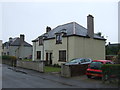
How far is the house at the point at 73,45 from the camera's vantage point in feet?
84.4

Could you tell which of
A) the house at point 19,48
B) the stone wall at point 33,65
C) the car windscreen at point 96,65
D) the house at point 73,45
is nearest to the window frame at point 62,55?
the house at point 73,45

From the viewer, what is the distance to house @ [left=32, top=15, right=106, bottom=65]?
84.4ft

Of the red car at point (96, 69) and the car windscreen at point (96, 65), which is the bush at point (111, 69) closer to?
the red car at point (96, 69)

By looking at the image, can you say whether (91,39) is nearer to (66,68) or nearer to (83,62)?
(83,62)

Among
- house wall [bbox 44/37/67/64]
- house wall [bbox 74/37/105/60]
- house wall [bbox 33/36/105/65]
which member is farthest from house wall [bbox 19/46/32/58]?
house wall [bbox 74/37/105/60]

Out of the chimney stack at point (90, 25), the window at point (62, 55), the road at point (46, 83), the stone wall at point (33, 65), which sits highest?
the chimney stack at point (90, 25)

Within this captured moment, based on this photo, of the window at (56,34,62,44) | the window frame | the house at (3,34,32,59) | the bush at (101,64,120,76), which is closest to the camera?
the bush at (101,64,120,76)

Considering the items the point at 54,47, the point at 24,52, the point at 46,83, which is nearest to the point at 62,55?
the point at 54,47

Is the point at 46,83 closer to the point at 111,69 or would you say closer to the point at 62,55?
the point at 111,69

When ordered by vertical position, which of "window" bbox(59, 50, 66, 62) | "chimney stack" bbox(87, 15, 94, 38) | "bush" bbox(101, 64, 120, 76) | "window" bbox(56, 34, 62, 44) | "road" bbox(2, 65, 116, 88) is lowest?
"road" bbox(2, 65, 116, 88)

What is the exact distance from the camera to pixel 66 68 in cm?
1672

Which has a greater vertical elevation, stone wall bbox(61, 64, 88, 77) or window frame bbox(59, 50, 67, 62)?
window frame bbox(59, 50, 67, 62)

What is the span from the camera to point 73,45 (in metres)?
25.3

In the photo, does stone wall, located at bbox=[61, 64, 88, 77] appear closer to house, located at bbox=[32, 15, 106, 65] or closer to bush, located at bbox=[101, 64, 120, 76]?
bush, located at bbox=[101, 64, 120, 76]
